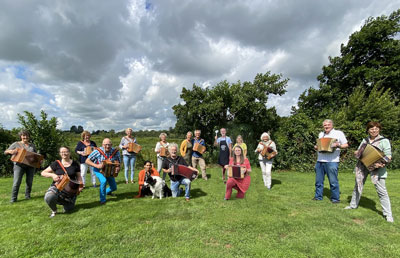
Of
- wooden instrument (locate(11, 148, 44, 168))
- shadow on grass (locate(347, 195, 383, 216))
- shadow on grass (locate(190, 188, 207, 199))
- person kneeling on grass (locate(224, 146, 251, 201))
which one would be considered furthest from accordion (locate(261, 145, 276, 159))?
wooden instrument (locate(11, 148, 44, 168))

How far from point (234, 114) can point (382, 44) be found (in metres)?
15.7

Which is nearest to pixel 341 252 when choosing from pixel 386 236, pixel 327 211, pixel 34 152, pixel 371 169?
pixel 386 236

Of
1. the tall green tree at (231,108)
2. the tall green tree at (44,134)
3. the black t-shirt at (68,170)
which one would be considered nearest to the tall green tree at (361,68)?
the tall green tree at (231,108)

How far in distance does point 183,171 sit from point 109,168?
2110 mm

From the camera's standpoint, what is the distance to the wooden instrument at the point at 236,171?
532 cm

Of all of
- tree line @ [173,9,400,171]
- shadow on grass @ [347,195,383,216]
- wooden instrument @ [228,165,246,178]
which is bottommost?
shadow on grass @ [347,195,383,216]

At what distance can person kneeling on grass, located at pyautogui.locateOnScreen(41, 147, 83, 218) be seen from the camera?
421 cm

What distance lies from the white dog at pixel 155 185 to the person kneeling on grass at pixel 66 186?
5.94 feet

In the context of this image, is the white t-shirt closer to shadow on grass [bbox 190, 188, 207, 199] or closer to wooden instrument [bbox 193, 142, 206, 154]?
shadow on grass [bbox 190, 188, 207, 199]

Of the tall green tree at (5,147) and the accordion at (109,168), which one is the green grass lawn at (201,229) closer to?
the accordion at (109,168)

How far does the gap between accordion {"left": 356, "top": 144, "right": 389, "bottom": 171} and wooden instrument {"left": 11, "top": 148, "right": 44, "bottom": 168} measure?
8542 millimetres

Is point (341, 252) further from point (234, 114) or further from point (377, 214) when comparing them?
point (234, 114)

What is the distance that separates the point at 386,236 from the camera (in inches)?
132

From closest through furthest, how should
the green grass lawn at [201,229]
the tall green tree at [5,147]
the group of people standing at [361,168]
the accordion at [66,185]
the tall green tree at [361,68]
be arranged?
the green grass lawn at [201,229]
the group of people standing at [361,168]
the accordion at [66,185]
the tall green tree at [5,147]
the tall green tree at [361,68]
